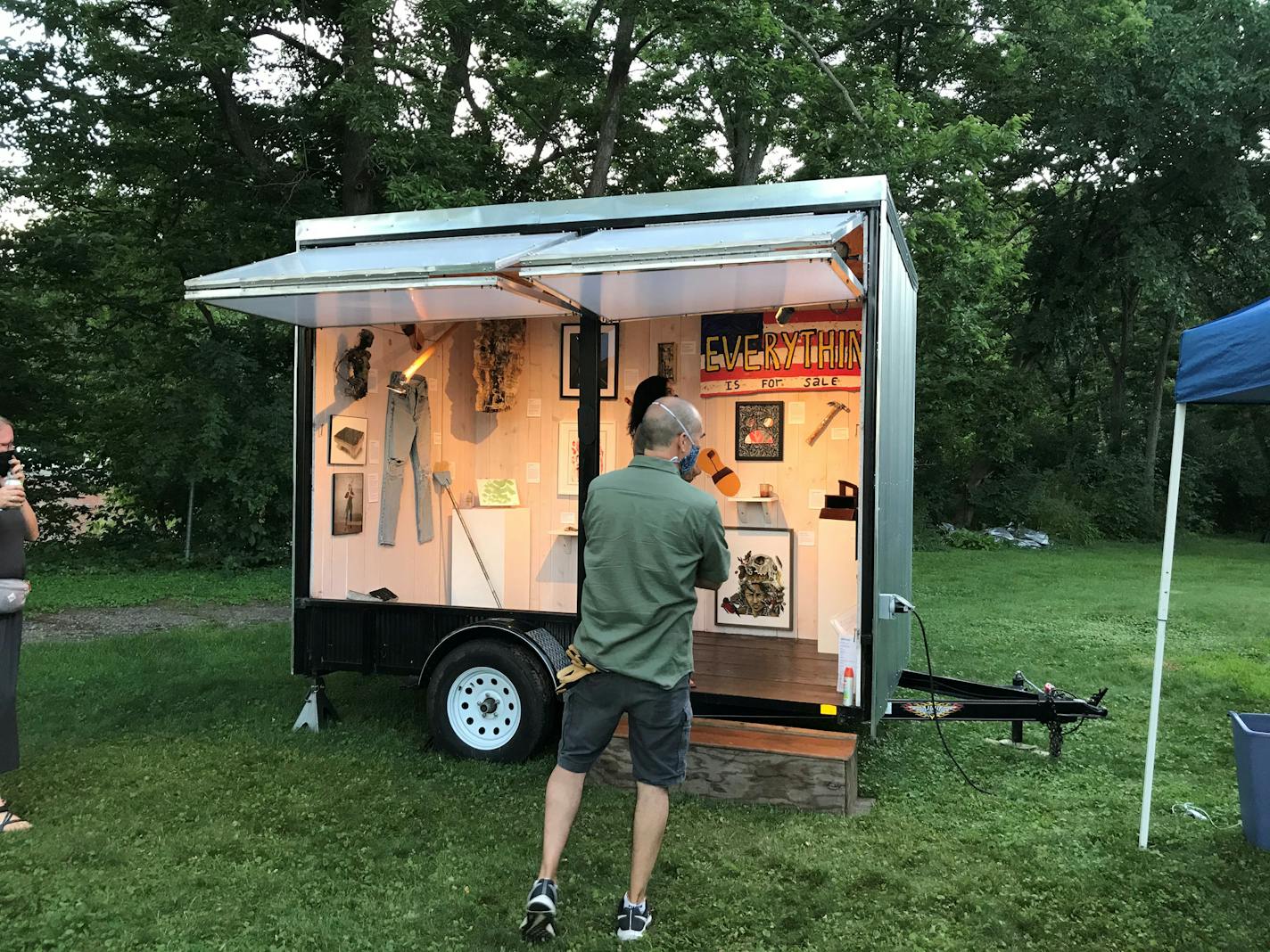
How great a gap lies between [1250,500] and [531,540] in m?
25.0

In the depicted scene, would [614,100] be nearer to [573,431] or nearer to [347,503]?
[573,431]

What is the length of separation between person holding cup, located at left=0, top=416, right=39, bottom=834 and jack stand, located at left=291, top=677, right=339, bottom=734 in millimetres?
1708

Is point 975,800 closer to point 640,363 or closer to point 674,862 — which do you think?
point 674,862

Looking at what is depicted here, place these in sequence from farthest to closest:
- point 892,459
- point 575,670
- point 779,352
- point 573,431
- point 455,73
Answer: point 455,73 < point 779,352 < point 573,431 < point 892,459 < point 575,670

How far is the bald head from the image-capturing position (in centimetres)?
339

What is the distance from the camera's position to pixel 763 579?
710 cm

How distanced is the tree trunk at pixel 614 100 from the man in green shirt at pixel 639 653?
36.7ft

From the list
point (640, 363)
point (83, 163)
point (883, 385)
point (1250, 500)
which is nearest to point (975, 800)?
point (883, 385)

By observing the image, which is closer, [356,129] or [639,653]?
[639,653]

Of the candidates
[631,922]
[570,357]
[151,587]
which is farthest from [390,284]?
[151,587]

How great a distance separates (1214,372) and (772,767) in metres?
2.57

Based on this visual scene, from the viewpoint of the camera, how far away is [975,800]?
4.82 meters

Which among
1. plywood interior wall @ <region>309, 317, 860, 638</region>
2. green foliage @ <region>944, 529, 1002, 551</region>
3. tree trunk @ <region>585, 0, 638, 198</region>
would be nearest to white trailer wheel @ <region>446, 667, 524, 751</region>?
plywood interior wall @ <region>309, 317, 860, 638</region>

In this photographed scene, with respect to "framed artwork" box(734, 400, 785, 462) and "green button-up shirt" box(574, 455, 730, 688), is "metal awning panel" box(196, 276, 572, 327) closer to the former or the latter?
"green button-up shirt" box(574, 455, 730, 688)
